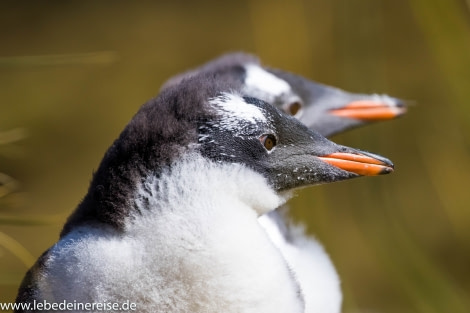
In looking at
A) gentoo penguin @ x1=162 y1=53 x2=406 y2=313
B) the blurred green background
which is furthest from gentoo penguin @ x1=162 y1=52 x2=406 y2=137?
the blurred green background

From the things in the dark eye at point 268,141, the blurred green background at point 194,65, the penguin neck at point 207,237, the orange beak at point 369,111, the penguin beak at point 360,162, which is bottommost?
the penguin neck at point 207,237

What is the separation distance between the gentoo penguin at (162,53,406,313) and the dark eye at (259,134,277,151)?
48cm

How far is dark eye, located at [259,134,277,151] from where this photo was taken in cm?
169

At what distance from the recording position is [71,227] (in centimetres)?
164

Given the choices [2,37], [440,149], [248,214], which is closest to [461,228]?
[440,149]

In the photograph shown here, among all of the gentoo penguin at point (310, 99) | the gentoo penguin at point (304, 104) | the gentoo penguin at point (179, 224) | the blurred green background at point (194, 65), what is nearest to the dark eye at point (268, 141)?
the gentoo penguin at point (179, 224)

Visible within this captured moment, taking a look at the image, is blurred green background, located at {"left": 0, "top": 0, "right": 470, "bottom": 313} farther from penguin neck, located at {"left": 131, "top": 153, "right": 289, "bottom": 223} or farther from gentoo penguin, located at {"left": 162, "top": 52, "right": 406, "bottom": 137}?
penguin neck, located at {"left": 131, "top": 153, "right": 289, "bottom": 223}

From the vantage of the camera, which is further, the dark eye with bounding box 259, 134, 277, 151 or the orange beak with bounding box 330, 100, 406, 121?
the orange beak with bounding box 330, 100, 406, 121

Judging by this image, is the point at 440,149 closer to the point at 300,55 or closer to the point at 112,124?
the point at 300,55

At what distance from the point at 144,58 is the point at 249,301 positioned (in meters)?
4.06

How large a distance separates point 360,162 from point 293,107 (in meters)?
0.93

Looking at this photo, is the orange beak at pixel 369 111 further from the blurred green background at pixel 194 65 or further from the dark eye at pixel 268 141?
the blurred green background at pixel 194 65

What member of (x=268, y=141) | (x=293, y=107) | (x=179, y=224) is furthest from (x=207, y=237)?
(x=293, y=107)

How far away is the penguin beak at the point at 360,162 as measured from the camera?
67.9 inches
